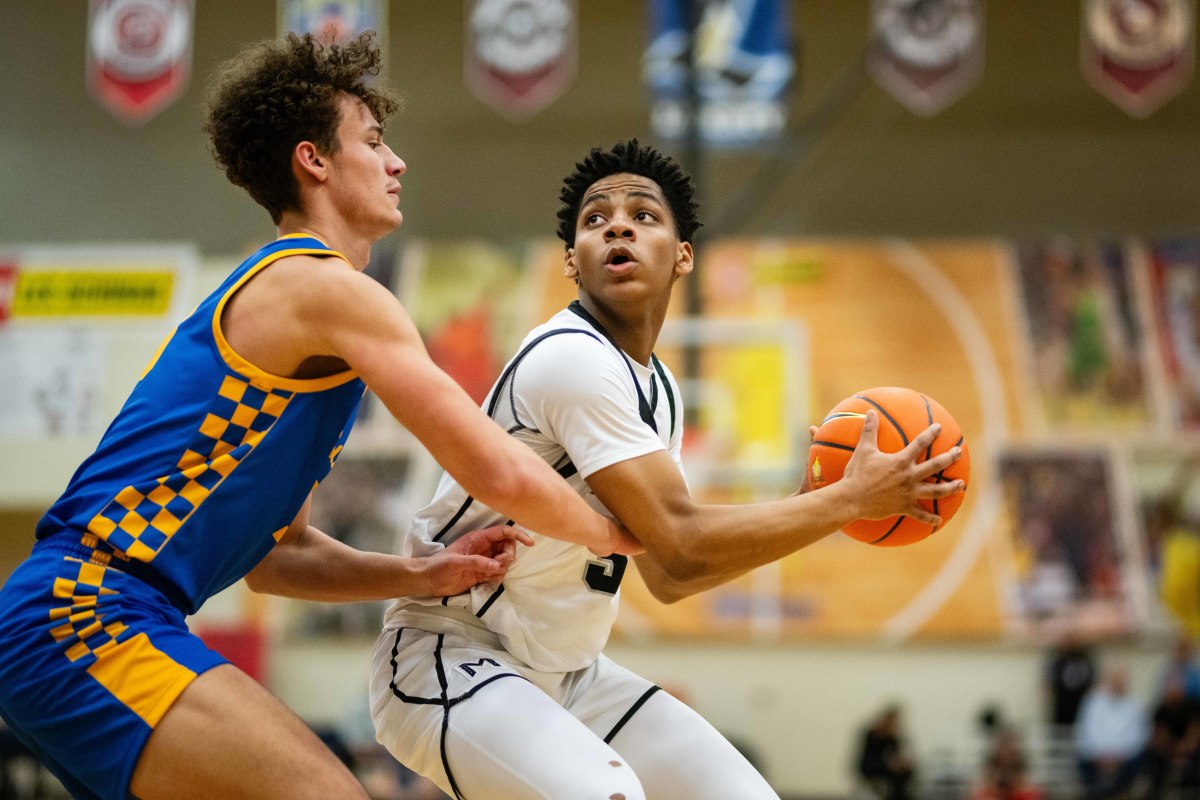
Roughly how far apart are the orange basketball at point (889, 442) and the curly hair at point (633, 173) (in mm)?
724

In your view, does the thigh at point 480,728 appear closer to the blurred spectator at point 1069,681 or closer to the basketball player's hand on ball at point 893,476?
the basketball player's hand on ball at point 893,476

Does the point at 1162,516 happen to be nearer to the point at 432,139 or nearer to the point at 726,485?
the point at 726,485

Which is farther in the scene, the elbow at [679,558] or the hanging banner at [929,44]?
the hanging banner at [929,44]

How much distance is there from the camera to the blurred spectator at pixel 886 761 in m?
12.5

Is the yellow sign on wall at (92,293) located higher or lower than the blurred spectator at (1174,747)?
higher

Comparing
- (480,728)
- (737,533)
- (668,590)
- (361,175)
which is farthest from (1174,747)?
(361,175)

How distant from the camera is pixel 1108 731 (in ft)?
42.4

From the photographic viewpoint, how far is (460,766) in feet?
10.1

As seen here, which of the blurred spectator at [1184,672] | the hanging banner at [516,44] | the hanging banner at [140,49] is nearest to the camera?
the blurred spectator at [1184,672]

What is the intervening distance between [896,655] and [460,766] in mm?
11410

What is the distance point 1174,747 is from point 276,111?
11.3 meters

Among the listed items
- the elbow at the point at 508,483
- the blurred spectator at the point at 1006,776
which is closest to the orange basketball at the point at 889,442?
the elbow at the point at 508,483

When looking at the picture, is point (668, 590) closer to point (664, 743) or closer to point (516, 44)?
point (664, 743)

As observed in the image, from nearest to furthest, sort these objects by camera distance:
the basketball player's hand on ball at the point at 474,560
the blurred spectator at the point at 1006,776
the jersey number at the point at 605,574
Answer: the basketball player's hand on ball at the point at 474,560, the jersey number at the point at 605,574, the blurred spectator at the point at 1006,776
